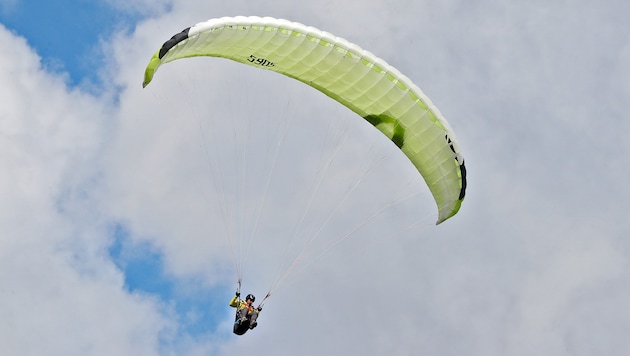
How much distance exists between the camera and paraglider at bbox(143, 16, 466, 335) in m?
31.5

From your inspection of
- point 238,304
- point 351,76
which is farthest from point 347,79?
point 238,304

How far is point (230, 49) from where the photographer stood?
32.6 metres

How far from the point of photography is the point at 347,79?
33.8 m

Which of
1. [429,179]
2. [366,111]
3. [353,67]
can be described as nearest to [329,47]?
[353,67]

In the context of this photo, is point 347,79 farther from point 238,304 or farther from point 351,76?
point 238,304

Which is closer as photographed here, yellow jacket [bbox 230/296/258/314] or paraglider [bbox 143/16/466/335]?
paraglider [bbox 143/16/466/335]

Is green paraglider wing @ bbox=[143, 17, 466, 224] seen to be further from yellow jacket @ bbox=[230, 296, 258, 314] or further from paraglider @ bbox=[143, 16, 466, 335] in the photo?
yellow jacket @ bbox=[230, 296, 258, 314]

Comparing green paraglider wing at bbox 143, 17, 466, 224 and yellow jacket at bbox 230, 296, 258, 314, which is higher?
green paraglider wing at bbox 143, 17, 466, 224

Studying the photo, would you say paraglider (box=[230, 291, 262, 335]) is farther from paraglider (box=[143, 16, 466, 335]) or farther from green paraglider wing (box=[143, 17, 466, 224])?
green paraglider wing (box=[143, 17, 466, 224])

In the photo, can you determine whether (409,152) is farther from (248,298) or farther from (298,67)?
(248,298)

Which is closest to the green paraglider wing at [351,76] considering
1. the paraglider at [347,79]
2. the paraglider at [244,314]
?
the paraglider at [347,79]

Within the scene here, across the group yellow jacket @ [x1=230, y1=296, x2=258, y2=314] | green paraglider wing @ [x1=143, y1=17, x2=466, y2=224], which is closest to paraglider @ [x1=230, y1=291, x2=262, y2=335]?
yellow jacket @ [x1=230, y1=296, x2=258, y2=314]

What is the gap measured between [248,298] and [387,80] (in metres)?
8.26

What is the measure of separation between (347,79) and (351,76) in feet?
0.86
